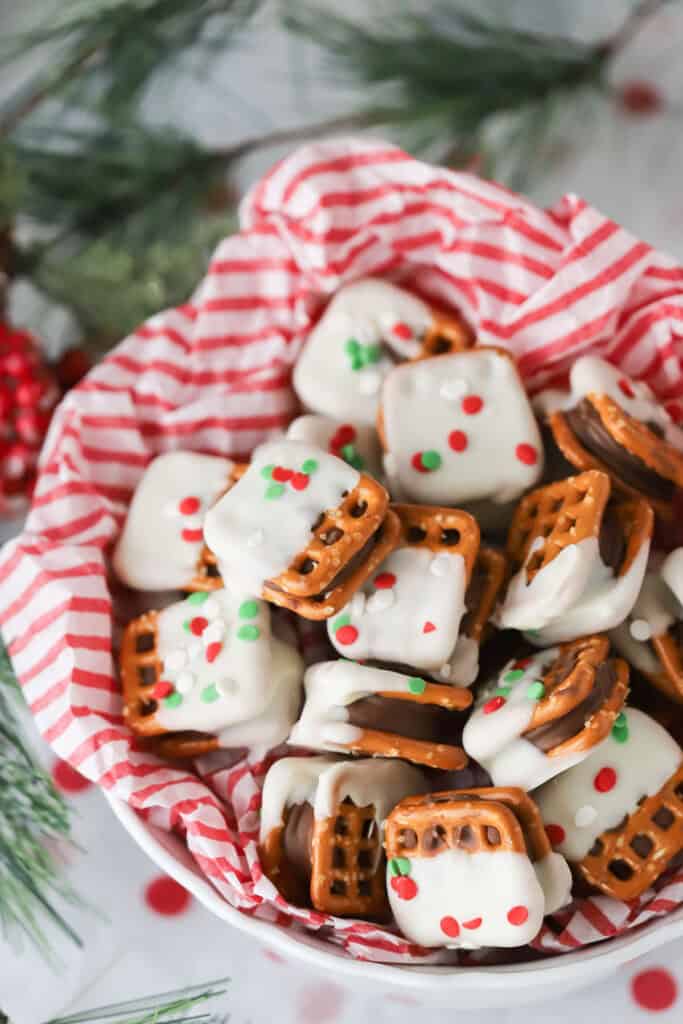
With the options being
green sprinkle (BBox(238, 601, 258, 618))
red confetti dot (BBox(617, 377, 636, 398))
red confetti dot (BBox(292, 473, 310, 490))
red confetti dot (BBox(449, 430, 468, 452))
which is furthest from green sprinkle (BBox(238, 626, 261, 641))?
red confetti dot (BBox(617, 377, 636, 398))

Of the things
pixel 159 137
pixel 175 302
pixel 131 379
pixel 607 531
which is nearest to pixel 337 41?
pixel 159 137

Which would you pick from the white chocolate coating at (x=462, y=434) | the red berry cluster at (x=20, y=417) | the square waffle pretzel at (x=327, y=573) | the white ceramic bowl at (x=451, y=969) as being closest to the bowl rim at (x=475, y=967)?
the white ceramic bowl at (x=451, y=969)

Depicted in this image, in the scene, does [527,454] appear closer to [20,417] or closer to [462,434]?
[462,434]

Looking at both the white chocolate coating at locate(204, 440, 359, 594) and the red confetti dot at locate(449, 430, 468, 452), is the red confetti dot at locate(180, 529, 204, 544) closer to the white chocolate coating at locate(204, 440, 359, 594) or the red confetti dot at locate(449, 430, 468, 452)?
the white chocolate coating at locate(204, 440, 359, 594)

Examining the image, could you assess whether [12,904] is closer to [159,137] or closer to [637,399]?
[637,399]

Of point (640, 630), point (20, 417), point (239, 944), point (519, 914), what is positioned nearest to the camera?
point (519, 914)

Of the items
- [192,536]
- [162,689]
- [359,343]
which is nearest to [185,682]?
[162,689]
